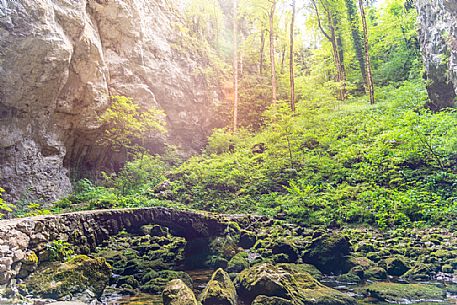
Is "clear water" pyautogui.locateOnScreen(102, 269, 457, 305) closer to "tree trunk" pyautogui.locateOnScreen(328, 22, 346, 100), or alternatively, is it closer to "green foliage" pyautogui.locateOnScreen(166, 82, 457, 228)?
"green foliage" pyautogui.locateOnScreen(166, 82, 457, 228)

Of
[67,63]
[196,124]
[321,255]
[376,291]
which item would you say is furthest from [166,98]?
[376,291]

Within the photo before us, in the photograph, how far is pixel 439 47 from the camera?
12.6m

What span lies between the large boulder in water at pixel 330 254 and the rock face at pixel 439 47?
7272 mm

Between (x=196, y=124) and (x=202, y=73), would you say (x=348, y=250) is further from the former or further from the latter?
(x=202, y=73)

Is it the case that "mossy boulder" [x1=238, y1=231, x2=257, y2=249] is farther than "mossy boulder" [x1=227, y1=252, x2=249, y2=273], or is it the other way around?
"mossy boulder" [x1=238, y1=231, x2=257, y2=249]

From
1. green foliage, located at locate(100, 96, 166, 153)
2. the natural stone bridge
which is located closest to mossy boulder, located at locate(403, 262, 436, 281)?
the natural stone bridge

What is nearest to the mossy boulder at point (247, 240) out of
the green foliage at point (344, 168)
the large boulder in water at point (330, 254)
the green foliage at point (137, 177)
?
the green foliage at point (344, 168)

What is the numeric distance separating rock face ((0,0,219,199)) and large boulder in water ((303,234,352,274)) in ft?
36.4

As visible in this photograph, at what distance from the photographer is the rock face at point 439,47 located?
36.8ft

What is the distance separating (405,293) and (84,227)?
728 centimetres

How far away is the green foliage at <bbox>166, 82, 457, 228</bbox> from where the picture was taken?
10.8m

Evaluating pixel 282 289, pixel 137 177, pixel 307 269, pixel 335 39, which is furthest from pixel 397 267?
pixel 335 39

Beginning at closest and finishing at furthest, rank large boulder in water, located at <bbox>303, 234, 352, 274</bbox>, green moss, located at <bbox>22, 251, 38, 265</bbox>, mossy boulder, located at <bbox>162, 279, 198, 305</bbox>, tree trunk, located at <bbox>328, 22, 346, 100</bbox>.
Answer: mossy boulder, located at <bbox>162, 279, 198, 305</bbox> < green moss, located at <bbox>22, 251, 38, 265</bbox> < large boulder in water, located at <bbox>303, 234, 352, 274</bbox> < tree trunk, located at <bbox>328, 22, 346, 100</bbox>

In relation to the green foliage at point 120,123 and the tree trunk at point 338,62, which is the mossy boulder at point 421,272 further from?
the tree trunk at point 338,62
